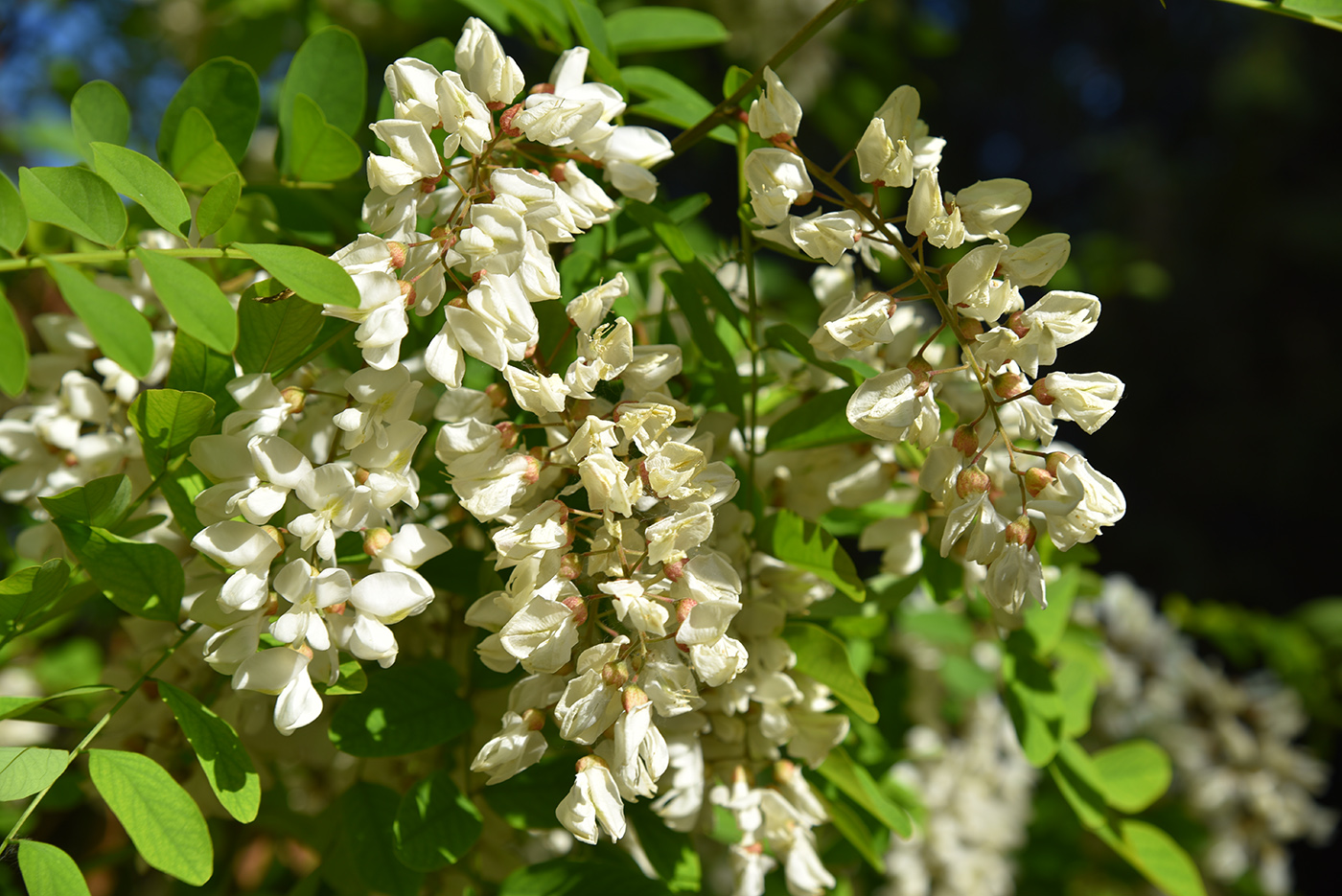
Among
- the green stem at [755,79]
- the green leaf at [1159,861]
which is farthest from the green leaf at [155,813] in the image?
the green leaf at [1159,861]

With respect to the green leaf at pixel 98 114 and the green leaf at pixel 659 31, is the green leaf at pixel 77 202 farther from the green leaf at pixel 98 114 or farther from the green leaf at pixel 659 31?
the green leaf at pixel 659 31

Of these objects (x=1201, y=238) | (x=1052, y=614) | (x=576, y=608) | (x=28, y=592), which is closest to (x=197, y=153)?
(x=28, y=592)

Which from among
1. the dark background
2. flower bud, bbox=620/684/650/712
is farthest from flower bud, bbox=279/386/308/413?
the dark background

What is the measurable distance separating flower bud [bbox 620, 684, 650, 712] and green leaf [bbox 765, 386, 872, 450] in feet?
0.67

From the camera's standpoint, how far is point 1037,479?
1.49ft

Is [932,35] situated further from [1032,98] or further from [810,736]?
[1032,98]

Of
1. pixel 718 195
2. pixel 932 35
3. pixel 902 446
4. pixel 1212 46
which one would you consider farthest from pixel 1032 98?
pixel 902 446

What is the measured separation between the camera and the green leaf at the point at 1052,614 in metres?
0.75

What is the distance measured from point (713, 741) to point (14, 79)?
2.94 metres

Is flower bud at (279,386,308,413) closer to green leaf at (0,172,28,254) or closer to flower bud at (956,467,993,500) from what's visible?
green leaf at (0,172,28,254)

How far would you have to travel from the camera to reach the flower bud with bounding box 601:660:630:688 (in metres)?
0.42

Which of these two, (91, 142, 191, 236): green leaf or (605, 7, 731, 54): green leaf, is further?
(605, 7, 731, 54): green leaf

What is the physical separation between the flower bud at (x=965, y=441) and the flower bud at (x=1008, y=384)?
0.08 ft

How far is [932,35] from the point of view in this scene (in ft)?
5.19
